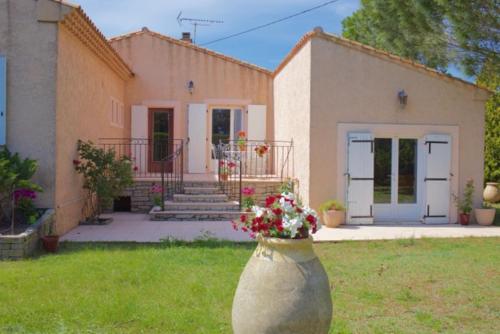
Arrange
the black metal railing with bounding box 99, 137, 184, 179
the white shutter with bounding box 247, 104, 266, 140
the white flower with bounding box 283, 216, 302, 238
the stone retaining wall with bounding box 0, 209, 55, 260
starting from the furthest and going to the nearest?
the white shutter with bounding box 247, 104, 266, 140, the black metal railing with bounding box 99, 137, 184, 179, the stone retaining wall with bounding box 0, 209, 55, 260, the white flower with bounding box 283, 216, 302, 238

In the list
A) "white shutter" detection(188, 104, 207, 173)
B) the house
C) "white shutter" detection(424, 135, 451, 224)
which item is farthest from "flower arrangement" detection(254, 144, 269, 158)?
"white shutter" detection(424, 135, 451, 224)

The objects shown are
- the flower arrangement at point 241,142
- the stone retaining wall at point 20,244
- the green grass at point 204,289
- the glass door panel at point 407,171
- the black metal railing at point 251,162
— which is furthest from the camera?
the flower arrangement at point 241,142

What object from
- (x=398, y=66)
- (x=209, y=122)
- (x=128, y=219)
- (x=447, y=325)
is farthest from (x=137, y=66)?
(x=447, y=325)

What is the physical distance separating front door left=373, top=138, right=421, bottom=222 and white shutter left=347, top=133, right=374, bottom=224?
0.33 meters

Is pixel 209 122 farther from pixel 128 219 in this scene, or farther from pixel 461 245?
pixel 461 245

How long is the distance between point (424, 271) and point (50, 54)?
6.71 m

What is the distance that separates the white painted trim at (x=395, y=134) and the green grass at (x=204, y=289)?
9.87 feet

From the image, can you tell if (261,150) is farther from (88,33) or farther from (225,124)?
(88,33)

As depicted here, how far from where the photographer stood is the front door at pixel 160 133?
14945 mm

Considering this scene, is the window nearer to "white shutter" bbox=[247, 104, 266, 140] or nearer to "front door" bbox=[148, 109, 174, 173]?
"front door" bbox=[148, 109, 174, 173]

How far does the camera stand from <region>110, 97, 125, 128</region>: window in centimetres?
1313

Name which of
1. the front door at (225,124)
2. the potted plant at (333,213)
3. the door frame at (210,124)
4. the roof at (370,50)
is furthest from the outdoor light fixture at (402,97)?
the front door at (225,124)

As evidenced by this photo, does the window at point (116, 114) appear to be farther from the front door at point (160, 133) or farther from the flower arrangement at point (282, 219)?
the flower arrangement at point (282, 219)

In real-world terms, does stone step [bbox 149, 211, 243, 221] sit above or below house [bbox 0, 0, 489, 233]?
below
